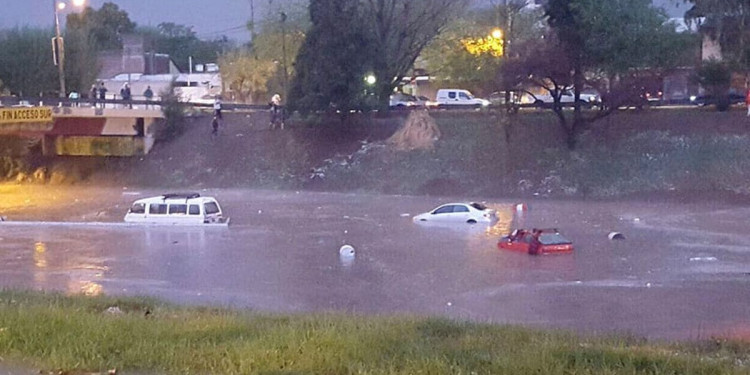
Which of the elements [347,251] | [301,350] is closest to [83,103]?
[347,251]

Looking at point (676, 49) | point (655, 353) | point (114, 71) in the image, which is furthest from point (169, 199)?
point (114, 71)

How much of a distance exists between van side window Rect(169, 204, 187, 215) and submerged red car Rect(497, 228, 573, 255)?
1390 centimetres

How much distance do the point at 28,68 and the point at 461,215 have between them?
147 ft

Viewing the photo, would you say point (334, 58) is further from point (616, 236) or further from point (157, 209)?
point (616, 236)

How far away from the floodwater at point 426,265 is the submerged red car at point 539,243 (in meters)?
0.63

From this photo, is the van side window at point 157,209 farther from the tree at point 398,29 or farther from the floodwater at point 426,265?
the tree at point 398,29

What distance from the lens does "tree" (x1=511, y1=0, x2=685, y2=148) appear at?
50.9m

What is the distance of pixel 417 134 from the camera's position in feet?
182

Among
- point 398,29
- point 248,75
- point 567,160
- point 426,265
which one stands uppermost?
point 398,29

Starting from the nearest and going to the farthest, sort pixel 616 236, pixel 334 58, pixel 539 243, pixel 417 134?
pixel 539 243 → pixel 616 236 → pixel 417 134 → pixel 334 58

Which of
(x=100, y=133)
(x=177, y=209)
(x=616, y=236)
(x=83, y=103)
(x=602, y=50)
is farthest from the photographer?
(x=100, y=133)

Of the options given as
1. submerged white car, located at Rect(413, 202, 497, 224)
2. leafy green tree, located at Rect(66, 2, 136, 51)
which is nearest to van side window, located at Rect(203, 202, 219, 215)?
submerged white car, located at Rect(413, 202, 497, 224)

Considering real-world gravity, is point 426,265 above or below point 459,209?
below

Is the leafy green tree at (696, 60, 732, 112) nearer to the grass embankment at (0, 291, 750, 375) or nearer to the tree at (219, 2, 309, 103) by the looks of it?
the tree at (219, 2, 309, 103)
